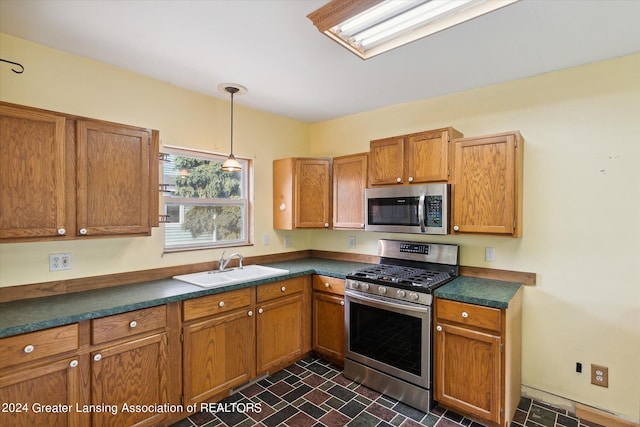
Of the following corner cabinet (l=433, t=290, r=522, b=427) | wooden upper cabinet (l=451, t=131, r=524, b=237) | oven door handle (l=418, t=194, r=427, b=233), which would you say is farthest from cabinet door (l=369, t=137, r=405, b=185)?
corner cabinet (l=433, t=290, r=522, b=427)

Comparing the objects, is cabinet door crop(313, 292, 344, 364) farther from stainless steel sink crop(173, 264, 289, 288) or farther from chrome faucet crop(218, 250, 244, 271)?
chrome faucet crop(218, 250, 244, 271)

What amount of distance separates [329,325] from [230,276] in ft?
3.46

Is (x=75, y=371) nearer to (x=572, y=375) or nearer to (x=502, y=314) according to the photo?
(x=502, y=314)

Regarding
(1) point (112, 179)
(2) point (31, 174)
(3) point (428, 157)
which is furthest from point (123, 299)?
(3) point (428, 157)

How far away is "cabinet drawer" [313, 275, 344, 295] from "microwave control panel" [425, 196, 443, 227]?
0.95 meters

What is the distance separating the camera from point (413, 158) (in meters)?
2.77

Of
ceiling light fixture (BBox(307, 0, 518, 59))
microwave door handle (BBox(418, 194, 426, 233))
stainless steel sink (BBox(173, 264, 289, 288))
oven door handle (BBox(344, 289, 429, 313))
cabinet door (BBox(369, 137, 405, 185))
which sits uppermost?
ceiling light fixture (BBox(307, 0, 518, 59))

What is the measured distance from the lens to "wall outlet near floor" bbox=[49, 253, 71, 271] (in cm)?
212

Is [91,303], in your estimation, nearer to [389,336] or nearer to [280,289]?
[280,289]

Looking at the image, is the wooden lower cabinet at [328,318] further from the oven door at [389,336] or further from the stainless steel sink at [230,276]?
the stainless steel sink at [230,276]

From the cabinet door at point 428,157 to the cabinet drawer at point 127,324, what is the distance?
2223 mm

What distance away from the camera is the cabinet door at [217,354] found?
2.26 metres

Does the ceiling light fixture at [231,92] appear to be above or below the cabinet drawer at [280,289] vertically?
above

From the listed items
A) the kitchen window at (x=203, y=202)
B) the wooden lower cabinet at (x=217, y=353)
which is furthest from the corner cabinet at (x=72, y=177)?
the wooden lower cabinet at (x=217, y=353)
